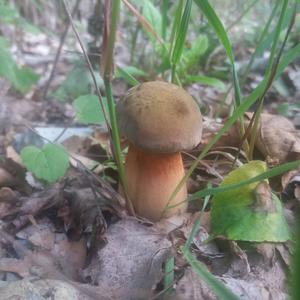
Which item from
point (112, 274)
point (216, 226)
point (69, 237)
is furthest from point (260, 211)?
point (69, 237)

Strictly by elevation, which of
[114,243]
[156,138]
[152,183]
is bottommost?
[114,243]

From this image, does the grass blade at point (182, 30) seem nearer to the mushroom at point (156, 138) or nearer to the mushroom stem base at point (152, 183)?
the mushroom at point (156, 138)

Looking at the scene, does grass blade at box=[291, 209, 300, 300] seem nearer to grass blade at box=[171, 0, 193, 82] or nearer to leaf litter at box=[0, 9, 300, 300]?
leaf litter at box=[0, 9, 300, 300]

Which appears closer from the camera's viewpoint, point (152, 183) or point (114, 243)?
point (114, 243)

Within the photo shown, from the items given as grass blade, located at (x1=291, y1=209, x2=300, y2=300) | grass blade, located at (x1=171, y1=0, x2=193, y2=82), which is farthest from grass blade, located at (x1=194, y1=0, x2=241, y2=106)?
grass blade, located at (x1=291, y1=209, x2=300, y2=300)

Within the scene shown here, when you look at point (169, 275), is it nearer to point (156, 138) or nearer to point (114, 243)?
point (114, 243)

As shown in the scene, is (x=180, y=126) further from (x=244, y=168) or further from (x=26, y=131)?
(x=26, y=131)

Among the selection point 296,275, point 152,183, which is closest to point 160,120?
point 152,183

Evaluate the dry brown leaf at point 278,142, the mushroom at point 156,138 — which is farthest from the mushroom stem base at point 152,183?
the dry brown leaf at point 278,142
